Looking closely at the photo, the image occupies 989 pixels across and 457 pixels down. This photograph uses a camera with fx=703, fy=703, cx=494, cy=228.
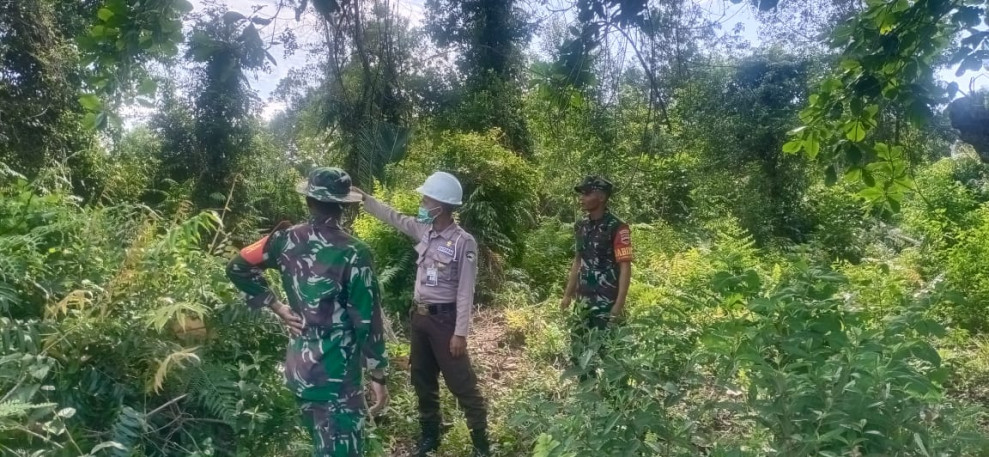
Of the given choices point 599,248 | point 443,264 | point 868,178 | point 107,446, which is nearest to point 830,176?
point 868,178

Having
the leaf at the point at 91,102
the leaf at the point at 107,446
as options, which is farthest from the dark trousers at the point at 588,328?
the leaf at the point at 91,102

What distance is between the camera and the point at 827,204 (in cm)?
1236

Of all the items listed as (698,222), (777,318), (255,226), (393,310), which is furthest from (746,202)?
(777,318)

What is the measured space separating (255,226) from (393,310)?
7.25 metres

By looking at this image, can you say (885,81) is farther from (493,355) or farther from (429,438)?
(493,355)

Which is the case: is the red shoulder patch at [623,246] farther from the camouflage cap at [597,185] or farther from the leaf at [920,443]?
the leaf at [920,443]

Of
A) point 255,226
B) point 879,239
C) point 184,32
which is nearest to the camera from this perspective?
point 184,32

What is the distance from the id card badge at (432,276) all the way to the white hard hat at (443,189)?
0.40 metres

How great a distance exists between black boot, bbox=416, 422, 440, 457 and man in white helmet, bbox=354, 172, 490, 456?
264 mm

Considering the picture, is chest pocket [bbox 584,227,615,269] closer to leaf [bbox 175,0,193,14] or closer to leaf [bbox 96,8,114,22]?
leaf [bbox 175,0,193,14]

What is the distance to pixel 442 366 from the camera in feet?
13.1

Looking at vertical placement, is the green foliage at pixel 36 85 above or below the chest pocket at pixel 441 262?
above

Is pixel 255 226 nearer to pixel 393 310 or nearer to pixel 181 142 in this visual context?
pixel 181 142

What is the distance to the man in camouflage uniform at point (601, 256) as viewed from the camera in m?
4.38
